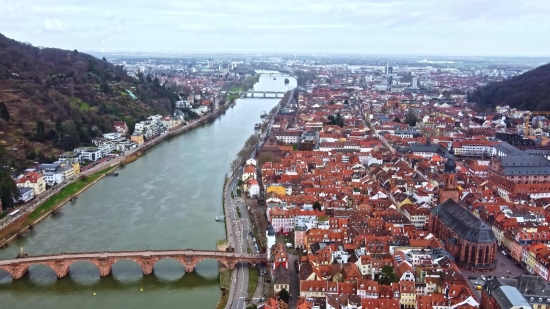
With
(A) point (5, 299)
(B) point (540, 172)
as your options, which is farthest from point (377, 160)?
(A) point (5, 299)

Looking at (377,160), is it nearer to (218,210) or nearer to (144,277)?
(218,210)

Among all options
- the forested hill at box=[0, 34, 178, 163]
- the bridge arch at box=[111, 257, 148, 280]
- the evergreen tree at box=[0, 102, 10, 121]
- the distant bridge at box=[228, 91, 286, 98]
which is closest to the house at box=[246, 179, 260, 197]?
the bridge arch at box=[111, 257, 148, 280]

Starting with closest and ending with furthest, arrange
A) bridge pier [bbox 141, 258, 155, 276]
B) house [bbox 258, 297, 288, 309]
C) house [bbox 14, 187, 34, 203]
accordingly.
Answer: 1. house [bbox 258, 297, 288, 309]
2. bridge pier [bbox 141, 258, 155, 276]
3. house [bbox 14, 187, 34, 203]

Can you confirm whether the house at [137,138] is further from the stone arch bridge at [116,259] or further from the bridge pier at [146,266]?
the bridge pier at [146,266]

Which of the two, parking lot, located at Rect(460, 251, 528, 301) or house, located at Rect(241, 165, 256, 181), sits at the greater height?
house, located at Rect(241, 165, 256, 181)

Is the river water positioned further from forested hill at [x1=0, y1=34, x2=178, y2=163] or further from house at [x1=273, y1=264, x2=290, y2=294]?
forested hill at [x1=0, y1=34, x2=178, y2=163]

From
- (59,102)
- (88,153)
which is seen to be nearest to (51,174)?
(88,153)
